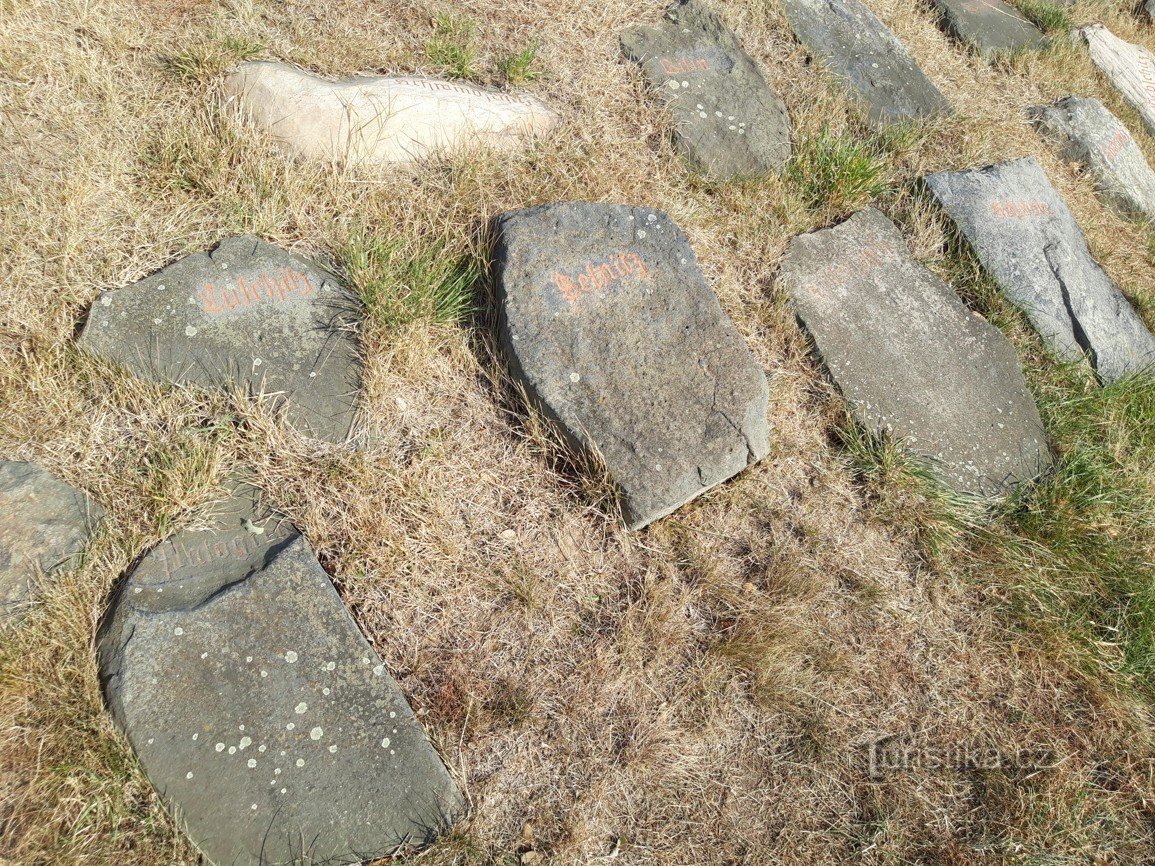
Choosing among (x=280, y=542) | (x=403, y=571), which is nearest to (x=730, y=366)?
(x=403, y=571)

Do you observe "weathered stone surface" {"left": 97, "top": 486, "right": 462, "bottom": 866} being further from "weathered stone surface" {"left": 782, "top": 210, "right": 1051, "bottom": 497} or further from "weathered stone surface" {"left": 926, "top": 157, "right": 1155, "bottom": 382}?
"weathered stone surface" {"left": 926, "top": 157, "right": 1155, "bottom": 382}

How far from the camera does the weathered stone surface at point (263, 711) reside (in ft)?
6.13

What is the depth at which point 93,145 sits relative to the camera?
278cm

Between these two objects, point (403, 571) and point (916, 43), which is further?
point (916, 43)

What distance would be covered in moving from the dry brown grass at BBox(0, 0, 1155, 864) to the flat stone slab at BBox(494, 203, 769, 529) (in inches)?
5.5

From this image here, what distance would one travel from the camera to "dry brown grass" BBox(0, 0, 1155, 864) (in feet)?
6.88

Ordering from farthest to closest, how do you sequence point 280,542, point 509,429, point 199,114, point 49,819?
point 199,114, point 509,429, point 280,542, point 49,819

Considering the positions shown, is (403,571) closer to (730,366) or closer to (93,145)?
(730,366)

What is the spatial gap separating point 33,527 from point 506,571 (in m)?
1.18

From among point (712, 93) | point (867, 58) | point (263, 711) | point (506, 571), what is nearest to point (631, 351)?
point (506, 571)

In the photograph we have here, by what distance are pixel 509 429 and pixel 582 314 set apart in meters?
0.43

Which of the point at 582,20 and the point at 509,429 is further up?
the point at 582,20

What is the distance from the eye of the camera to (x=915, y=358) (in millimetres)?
3086

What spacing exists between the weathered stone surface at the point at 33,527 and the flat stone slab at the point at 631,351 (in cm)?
123
